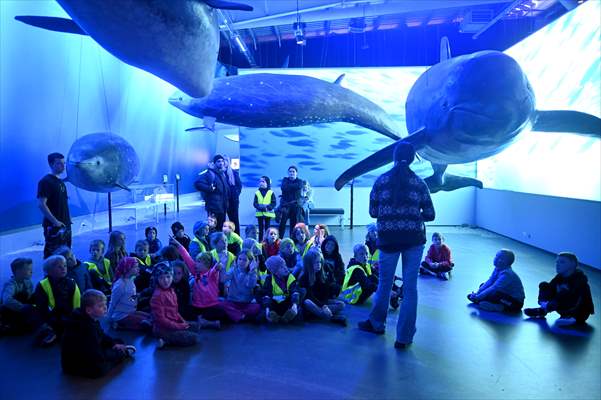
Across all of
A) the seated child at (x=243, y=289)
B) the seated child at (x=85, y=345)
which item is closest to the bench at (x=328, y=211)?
the seated child at (x=243, y=289)

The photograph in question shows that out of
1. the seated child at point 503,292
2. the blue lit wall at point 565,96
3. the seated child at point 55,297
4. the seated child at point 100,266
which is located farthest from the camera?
the blue lit wall at point 565,96

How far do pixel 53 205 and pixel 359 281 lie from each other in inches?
161

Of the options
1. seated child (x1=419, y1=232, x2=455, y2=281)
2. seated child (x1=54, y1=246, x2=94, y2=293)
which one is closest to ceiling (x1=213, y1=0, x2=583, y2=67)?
seated child (x1=419, y1=232, x2=455, y2=281)

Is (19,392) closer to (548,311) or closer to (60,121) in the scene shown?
(548,311)

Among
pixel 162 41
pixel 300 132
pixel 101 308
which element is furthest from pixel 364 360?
pixel 300 132

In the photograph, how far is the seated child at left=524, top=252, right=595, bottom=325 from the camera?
4.38 metres

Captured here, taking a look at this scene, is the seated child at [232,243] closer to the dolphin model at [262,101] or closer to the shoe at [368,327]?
the dolphin model at [262,101]

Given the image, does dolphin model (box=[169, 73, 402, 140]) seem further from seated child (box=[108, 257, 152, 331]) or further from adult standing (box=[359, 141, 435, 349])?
seated child (box=[108, 257, 152, 331])

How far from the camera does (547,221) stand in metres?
8.84

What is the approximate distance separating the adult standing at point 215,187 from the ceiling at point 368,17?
11.4 ft

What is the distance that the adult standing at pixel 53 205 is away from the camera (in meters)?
4.99

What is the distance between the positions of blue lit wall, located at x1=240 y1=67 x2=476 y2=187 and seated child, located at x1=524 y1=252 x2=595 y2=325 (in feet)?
27.9

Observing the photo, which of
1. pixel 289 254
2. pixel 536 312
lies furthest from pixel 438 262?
pixel 289 254

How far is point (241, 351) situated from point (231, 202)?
14.0ft
